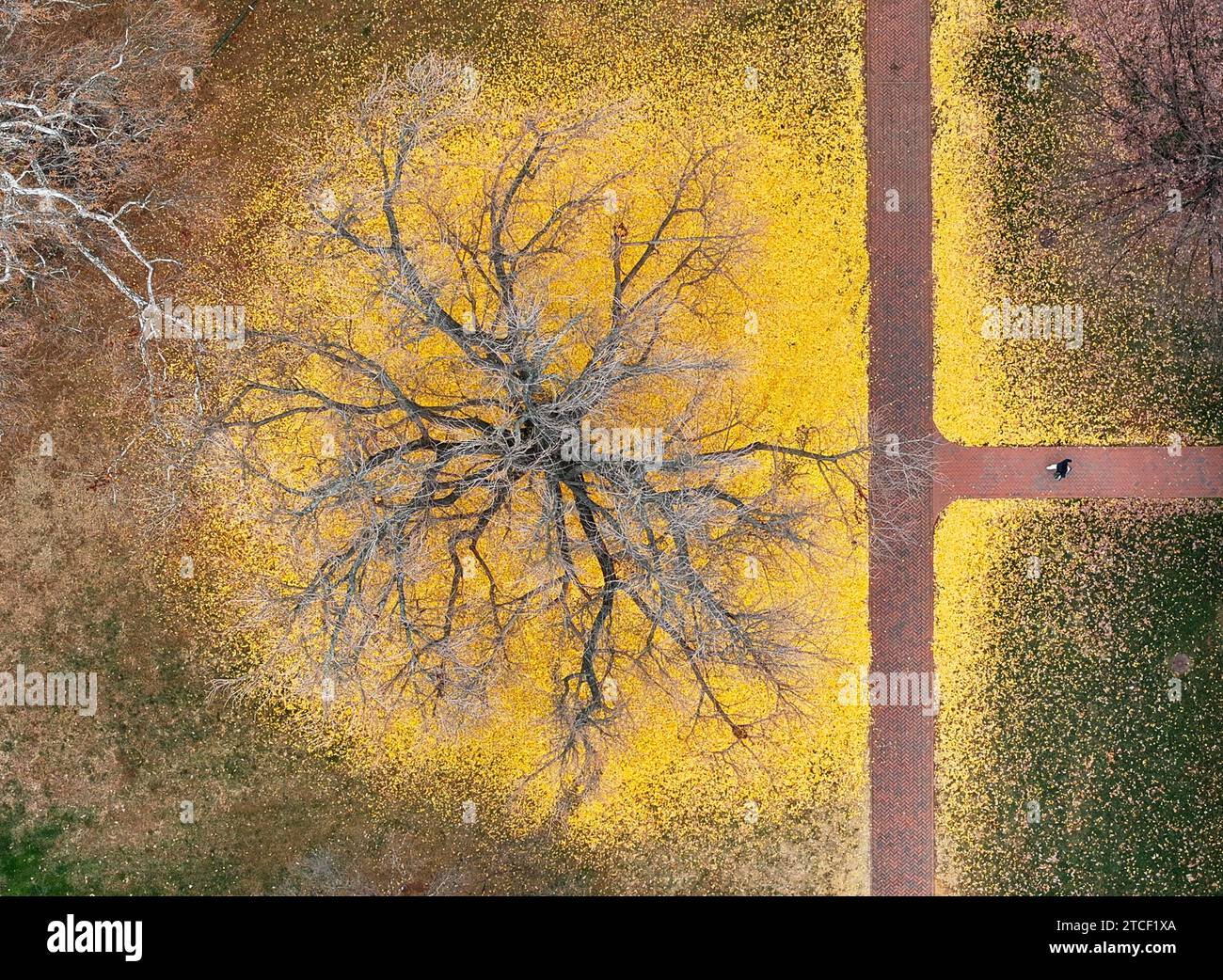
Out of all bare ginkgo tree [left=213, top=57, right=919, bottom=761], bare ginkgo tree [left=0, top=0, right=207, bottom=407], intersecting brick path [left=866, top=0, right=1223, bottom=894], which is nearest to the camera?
bare ginkgo tree [left=213, top=57, right=919, bottom=761]

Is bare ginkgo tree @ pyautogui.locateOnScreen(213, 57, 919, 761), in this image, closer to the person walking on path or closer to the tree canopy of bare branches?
the person walking on path

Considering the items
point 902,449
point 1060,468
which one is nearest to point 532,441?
point 902,449

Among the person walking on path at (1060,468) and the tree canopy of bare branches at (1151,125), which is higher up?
the tree canopy of bare branches at (1151,125)

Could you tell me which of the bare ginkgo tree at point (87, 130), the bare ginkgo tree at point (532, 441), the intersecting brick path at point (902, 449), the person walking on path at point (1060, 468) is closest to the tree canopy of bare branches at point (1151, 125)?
the intersecting brick path at point (902, 449)

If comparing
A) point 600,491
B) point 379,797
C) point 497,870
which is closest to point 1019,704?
point 600,491

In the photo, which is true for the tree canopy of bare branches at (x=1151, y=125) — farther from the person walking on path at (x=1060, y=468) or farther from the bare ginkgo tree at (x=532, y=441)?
the bare ginkgo tree at (x=532, y=441)

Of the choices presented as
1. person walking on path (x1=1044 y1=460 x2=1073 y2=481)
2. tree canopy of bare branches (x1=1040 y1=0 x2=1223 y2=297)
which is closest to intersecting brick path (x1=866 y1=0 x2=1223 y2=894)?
person walking on path (x1=1044 y1=460 x2=1073 y2=481)
